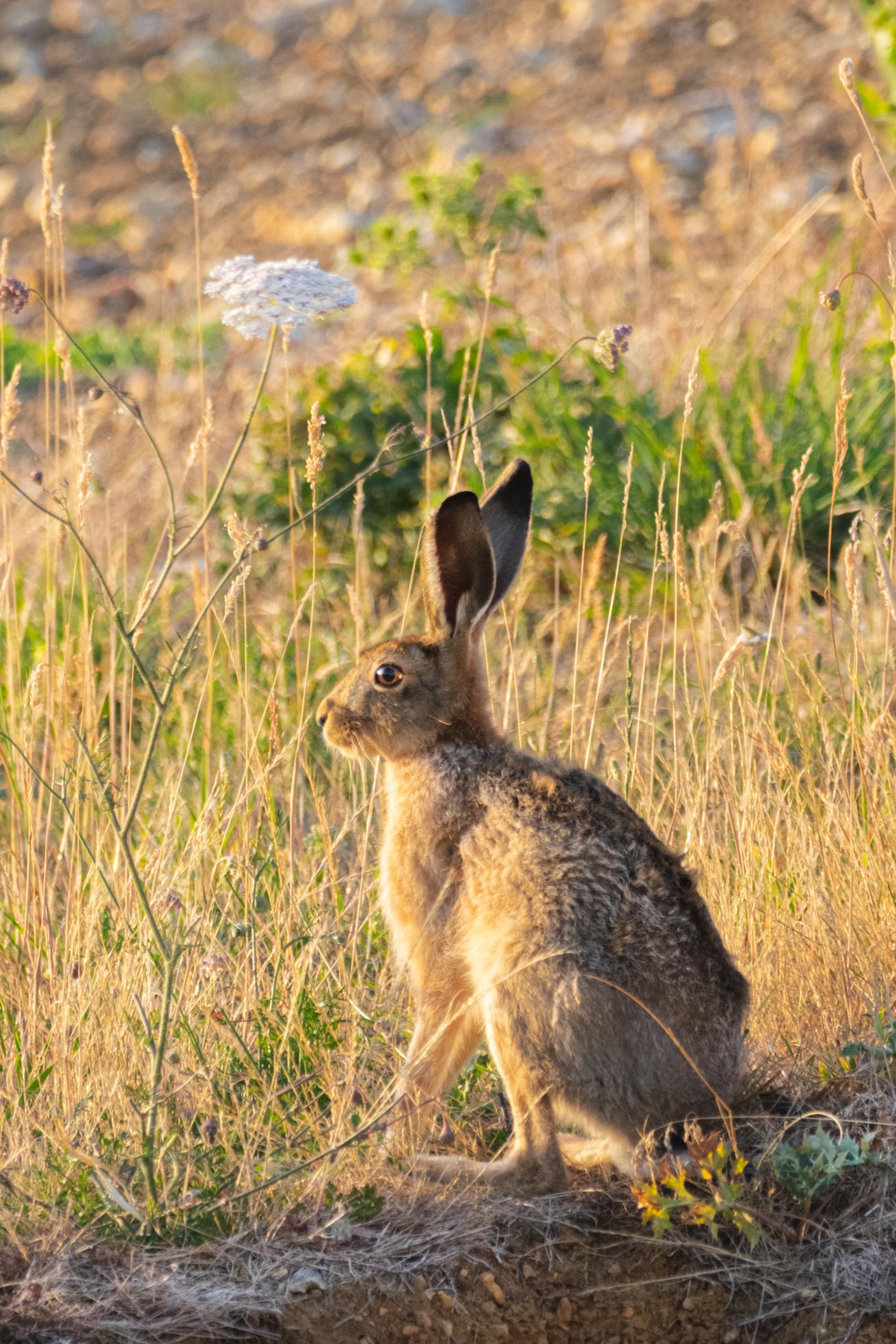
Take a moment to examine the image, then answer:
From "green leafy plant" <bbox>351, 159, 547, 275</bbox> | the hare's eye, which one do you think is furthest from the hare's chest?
"green leafy plant" <bbox>351, 159, 547, 275</bbox>

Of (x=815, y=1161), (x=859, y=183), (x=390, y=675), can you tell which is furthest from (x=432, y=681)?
(x=859, y=183)

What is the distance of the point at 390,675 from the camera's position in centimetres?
414

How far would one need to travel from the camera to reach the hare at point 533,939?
11.7ft

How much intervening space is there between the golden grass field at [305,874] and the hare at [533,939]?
19cm

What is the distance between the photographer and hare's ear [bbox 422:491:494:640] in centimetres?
398

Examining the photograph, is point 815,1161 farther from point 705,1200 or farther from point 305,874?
point 305,874

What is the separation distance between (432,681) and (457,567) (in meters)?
0.31

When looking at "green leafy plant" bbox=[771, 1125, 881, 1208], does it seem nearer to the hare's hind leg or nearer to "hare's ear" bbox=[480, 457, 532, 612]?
the hare's hind leg

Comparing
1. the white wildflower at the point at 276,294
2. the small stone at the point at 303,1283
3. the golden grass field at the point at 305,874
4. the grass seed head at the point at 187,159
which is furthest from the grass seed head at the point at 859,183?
the small stone at the point at 303,1283

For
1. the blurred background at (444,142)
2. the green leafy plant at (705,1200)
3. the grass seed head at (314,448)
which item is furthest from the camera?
the blurred background at (444,142)

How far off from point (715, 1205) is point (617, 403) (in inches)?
192

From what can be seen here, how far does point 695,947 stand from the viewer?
363cm

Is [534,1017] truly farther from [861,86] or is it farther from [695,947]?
[861,86]

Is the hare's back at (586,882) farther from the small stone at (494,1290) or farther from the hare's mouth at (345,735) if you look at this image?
the small stone at (494,1290)
